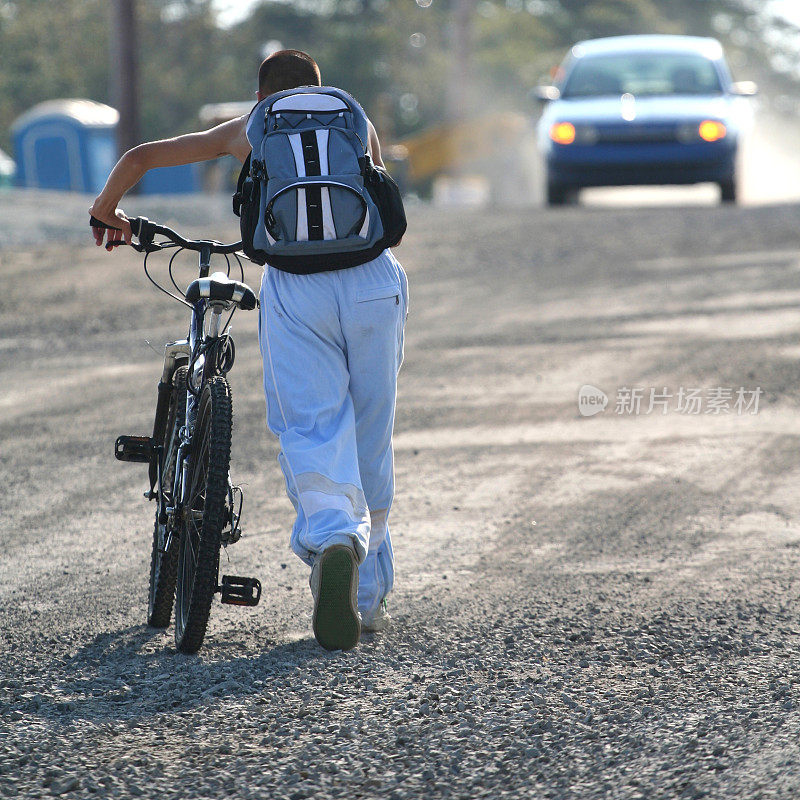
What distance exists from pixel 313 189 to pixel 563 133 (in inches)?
457

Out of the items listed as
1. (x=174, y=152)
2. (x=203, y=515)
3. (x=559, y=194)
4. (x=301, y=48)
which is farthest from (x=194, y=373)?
(x=301, y=48)

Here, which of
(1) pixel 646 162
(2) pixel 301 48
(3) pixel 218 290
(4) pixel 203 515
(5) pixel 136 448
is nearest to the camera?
(4) pixel 203 515

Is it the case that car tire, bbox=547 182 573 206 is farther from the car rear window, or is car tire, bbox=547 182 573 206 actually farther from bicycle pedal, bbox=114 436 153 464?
bicycle pedal, bbox=114 436 153 464

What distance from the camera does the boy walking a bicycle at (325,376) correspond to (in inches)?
149

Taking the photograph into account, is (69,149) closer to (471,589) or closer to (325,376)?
(471,589)

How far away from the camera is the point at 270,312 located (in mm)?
3926

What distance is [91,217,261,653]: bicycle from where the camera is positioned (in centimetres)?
377

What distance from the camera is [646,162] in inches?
582

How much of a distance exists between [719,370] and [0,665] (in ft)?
18.6

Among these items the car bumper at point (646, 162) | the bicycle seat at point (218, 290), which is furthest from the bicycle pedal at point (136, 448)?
the car bumper at point (646, 162)

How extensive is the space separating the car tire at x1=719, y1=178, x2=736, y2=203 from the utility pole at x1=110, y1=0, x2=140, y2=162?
9.33 meters

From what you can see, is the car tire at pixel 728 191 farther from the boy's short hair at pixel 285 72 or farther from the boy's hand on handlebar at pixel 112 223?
the boy's hand on handlebar at pixel 112 223

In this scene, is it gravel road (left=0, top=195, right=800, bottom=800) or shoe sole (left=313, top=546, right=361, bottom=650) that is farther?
shoe sole (left=313, top=546, right=361, bottom=650)

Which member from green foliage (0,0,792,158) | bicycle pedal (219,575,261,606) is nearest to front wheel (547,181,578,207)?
bicycle pedal (219,575,261,606)
